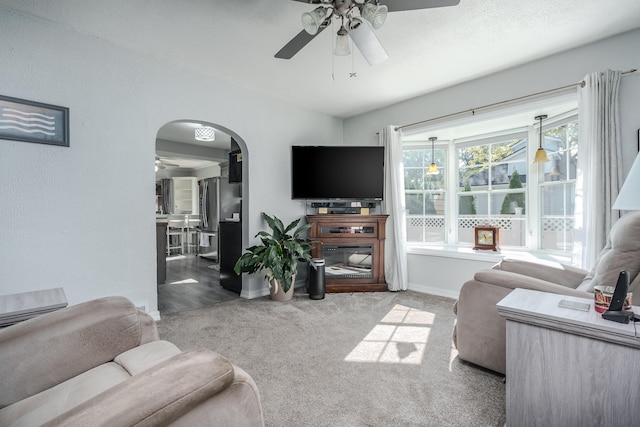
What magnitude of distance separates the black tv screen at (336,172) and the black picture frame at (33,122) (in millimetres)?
2336

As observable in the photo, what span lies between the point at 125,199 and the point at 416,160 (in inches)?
141

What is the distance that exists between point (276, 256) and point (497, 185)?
9.38ft

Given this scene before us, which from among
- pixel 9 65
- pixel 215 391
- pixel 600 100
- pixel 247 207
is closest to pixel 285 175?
pixel 247 207

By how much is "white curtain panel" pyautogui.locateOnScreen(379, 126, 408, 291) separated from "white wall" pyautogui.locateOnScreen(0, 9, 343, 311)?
217 centimetres

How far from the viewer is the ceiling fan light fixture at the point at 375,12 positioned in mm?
1668

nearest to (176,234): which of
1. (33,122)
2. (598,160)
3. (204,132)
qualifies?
(204,132)

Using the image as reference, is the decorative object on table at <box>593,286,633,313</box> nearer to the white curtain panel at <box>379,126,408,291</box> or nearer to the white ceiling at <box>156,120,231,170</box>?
the white curtain panel at <box>379,126,408,291</box>

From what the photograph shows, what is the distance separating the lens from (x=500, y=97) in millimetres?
3285

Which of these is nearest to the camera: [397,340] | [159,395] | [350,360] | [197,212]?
[159,395]

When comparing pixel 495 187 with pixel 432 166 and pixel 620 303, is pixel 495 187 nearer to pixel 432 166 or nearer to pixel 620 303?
pixel 432 166

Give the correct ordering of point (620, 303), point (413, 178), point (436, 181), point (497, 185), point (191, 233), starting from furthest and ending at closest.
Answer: point (191, 233)
point (413, 178)
point (436, 181)
point (497, 185)
point (620, 303)

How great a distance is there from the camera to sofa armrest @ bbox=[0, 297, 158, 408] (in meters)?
1.06

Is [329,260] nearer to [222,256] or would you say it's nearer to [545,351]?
[222,256]

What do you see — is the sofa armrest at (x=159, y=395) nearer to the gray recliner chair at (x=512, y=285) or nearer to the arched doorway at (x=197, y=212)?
Answer: the gray recliner chair at (x=512, y=285)
